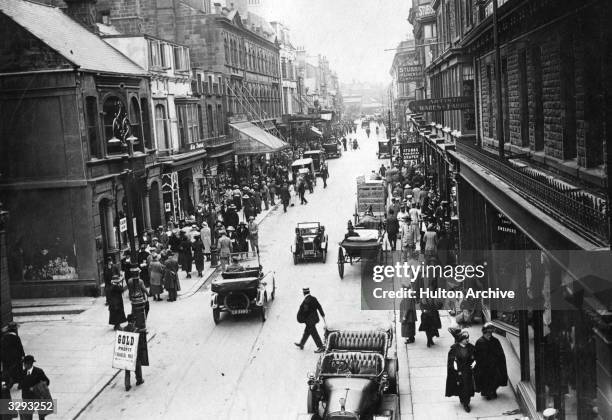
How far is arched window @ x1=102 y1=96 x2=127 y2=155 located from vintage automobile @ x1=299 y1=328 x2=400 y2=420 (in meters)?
15.1

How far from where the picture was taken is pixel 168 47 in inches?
1435

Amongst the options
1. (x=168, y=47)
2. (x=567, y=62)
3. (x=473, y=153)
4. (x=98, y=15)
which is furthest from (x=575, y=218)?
(x=98, y=15)

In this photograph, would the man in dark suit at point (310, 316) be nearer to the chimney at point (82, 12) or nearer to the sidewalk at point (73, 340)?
the sidewalk at point (73, 340)

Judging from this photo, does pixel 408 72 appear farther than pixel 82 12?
Yes

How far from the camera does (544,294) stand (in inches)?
511

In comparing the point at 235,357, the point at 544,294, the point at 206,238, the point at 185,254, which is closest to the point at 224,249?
the point at 185,254

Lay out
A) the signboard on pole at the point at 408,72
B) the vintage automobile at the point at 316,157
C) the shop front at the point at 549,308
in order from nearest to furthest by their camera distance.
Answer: the shop front at the point at 549,308, the signboard on pole at the point at 408,72, the vintage automobile at the point at 316,157

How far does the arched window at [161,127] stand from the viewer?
3481 centimetres

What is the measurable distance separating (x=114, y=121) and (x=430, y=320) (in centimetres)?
1578

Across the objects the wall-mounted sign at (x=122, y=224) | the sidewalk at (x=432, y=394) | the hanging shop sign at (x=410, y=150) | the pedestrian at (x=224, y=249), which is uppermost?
the hanging shop sign at (x=410, y=150)

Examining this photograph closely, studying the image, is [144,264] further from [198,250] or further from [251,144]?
[251,144]

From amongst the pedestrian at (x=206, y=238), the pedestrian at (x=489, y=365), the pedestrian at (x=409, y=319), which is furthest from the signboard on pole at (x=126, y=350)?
the pedestrian at (x=206, y=238)

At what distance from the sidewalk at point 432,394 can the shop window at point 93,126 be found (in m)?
13.5

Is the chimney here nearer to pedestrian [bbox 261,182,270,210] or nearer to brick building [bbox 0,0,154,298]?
brick building [bbox 0,0,154,298]
